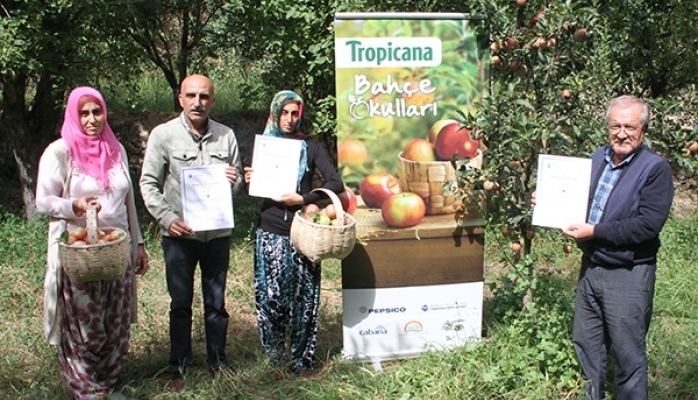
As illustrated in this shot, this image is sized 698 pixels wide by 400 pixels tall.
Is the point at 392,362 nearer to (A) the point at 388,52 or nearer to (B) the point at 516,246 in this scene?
(B) the point at 516,246

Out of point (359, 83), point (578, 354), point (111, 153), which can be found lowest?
point (578, 354)

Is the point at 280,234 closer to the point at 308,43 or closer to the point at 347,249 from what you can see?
the point at 347,249

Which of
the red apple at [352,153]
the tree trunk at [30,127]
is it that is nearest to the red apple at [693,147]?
the red apple at [352,153]

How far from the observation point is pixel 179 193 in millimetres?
3891

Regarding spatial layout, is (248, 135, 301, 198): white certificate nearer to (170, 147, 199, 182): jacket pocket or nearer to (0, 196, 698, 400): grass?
(170, 147, 199, 182): jacket pocket

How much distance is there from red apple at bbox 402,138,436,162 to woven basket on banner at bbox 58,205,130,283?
172 centimetres

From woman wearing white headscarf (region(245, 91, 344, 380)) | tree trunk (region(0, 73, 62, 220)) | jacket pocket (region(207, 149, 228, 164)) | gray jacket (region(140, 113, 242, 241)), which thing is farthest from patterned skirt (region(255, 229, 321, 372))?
tree trunk (region(0, 73, 62, 220))

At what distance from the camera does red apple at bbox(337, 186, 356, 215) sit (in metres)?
4.12

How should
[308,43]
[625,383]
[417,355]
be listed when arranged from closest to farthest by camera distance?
[625,383]
[417,355]
[308,43]

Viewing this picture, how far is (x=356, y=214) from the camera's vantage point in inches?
165

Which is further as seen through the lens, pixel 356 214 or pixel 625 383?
pixel 356 214

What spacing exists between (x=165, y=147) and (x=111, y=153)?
0.30m

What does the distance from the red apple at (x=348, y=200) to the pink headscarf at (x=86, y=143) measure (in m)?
1.36

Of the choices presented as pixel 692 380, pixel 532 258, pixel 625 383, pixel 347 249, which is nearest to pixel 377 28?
pixel 347 249
